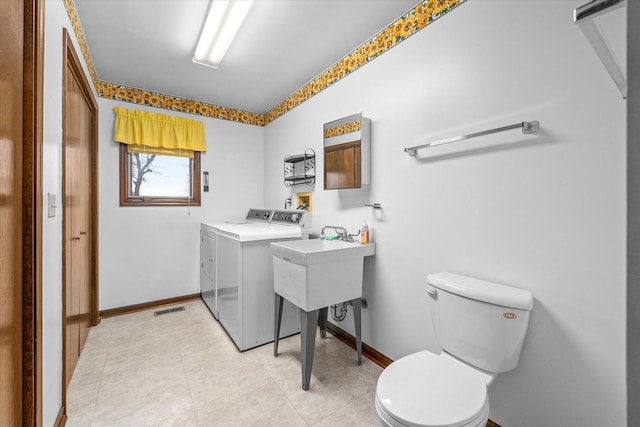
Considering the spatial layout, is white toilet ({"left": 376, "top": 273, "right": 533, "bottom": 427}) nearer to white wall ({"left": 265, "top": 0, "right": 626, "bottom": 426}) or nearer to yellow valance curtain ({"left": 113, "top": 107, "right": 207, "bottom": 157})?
white wall ({"left": 265, "top": 0, "right": 626, "bottom": 426})

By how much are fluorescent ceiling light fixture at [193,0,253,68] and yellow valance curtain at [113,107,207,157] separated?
1038 millimetres

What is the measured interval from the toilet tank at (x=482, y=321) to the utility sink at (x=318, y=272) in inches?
25.1

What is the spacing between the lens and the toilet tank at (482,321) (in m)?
1.18

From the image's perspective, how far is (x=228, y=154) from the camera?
348cm

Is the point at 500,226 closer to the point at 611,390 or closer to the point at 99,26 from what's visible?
the point at 611,390

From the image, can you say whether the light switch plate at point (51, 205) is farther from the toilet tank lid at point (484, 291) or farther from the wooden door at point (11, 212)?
the toilet tank lid at point (484, 291)

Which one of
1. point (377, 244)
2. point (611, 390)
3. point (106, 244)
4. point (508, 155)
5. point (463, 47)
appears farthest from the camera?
point (106, 244)

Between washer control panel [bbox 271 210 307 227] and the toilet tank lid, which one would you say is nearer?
the toilet tank lid

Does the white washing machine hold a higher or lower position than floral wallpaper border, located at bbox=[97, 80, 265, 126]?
lower

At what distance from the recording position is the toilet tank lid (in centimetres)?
118

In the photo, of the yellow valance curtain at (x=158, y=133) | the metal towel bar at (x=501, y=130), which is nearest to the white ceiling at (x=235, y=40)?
the yellow valance curtain at (x=158, y=133)

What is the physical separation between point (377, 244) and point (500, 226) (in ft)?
2.75

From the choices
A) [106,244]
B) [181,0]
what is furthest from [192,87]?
[106,244]

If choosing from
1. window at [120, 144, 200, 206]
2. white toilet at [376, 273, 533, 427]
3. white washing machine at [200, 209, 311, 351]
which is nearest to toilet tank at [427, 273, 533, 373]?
white toilet at [376, 273, 533, 427]
